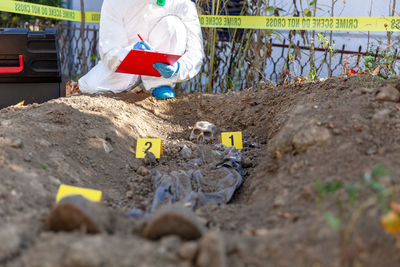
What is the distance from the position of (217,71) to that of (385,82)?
252 cm

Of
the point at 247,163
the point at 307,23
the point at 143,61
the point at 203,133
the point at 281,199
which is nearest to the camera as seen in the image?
the point at 281,199

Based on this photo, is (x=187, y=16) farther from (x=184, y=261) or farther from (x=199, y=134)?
(x=184, y=261)

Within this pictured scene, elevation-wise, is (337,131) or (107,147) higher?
(337,131)

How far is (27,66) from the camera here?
3670mm

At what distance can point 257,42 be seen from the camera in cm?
426

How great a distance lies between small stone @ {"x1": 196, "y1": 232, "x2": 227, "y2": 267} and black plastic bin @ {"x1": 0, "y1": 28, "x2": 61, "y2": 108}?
307 cm

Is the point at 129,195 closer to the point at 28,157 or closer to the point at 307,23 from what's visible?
the point at 28,157

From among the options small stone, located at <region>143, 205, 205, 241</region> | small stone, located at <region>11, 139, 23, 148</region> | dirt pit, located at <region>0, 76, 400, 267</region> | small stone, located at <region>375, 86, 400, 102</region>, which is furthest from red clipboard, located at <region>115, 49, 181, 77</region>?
small stone, located at <region>143, 205, 205, 241</region>

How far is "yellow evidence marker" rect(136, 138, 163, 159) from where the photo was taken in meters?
2.49

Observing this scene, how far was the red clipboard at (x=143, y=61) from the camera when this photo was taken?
320 cm

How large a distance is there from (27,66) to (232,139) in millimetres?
2071

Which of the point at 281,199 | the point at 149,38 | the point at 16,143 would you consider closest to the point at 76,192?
the point at 16,143

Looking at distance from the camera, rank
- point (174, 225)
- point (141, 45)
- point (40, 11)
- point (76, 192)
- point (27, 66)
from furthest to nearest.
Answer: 1. point (40, 11)
2. point (27, 66)
3. point (141, 45)
4. point (76, 192)
5. point (174, 225)

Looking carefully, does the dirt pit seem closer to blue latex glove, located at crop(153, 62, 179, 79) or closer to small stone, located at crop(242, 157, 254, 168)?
small stone, located at crop(242, 157, 254, 168)
